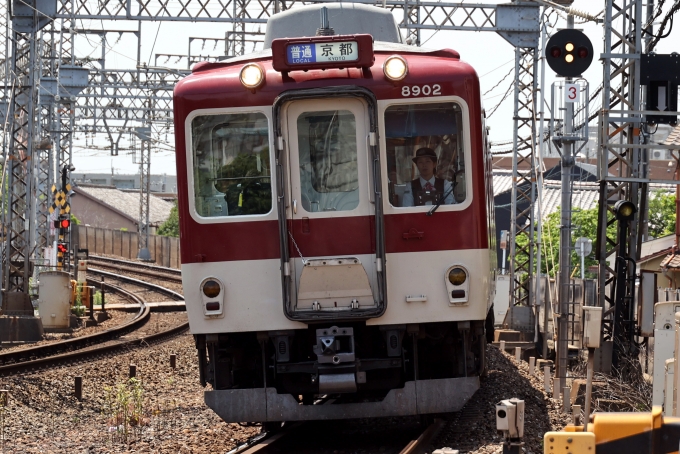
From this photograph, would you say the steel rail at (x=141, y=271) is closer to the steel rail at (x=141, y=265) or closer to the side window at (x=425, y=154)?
the steel rail at (x=141, y=265)

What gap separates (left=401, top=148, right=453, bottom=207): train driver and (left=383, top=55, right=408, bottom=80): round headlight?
2.00 ft

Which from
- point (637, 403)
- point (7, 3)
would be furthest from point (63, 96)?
point (637, 403)

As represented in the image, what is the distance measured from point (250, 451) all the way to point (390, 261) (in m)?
1.82

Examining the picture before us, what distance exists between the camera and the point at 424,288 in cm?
816

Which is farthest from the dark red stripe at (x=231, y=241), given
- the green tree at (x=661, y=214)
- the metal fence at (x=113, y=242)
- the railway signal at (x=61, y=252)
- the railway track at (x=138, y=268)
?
the metal fence at (x=113, y=242)

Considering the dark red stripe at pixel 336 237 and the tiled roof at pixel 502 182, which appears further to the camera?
the tiled roof at pixel 502 182

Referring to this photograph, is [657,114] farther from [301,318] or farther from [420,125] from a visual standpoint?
[301,318]

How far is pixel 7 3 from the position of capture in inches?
891

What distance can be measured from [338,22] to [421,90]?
223 cm

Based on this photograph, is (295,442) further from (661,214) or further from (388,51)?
(661,214)

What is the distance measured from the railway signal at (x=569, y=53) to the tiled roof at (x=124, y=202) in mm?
71053

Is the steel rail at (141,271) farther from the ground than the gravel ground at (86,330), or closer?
farther from the ground

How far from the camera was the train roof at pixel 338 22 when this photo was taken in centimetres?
988

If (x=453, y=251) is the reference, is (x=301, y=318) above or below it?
below
